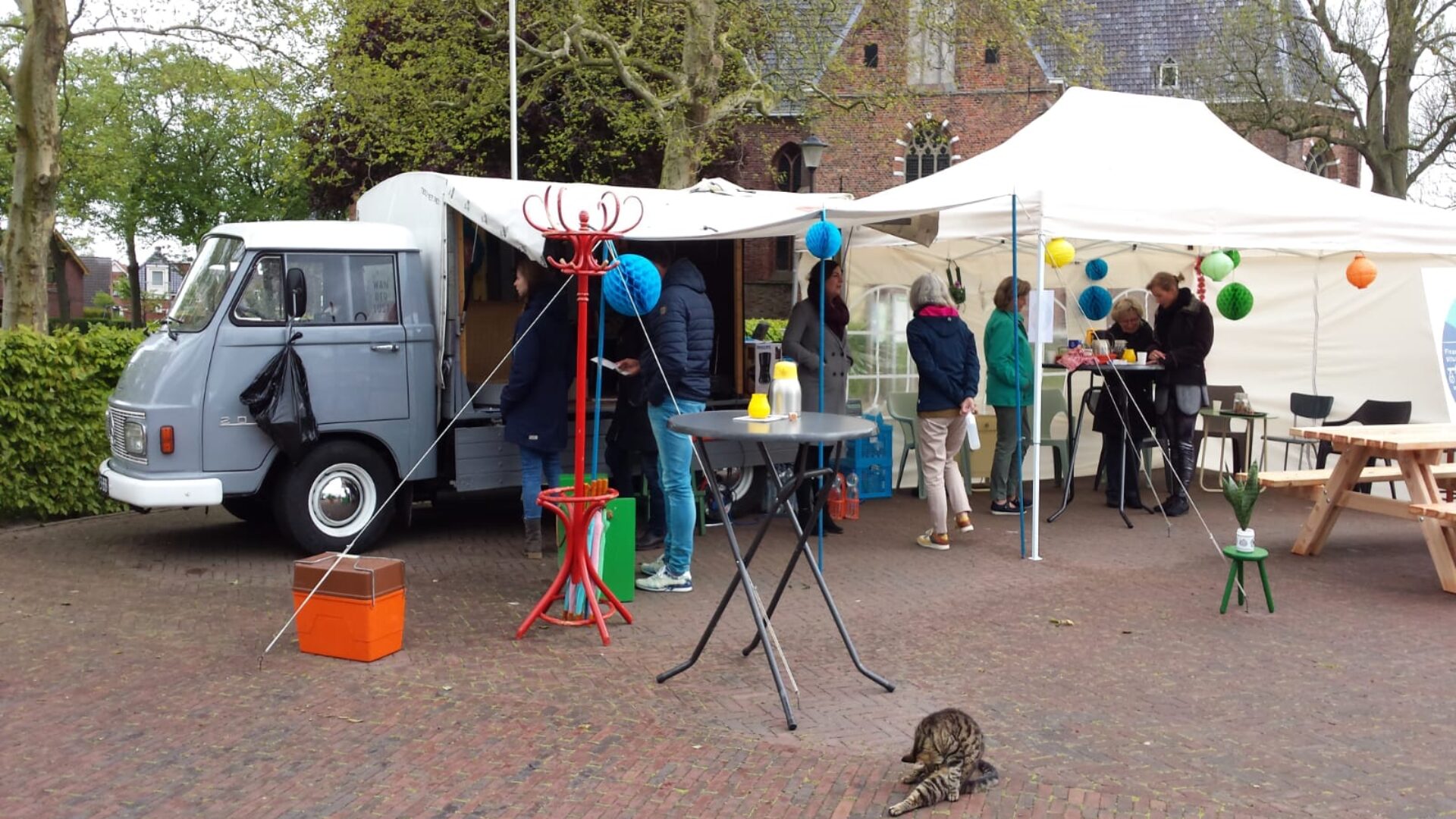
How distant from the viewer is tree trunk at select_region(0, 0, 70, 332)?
12438mm

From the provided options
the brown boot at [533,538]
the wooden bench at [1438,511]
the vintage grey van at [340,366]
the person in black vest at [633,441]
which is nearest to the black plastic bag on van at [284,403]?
the vintage grey van at [340,366]

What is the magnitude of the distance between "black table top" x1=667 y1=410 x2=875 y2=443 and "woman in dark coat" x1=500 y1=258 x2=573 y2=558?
212 cm

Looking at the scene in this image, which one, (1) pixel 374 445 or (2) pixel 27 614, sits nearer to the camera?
(2) pixel 27 614

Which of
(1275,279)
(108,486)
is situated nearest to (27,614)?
(108,486)

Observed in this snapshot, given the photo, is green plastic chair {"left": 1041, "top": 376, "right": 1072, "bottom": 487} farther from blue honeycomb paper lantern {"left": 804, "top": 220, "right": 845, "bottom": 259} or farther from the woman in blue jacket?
blue honeycomb paper lantern {"left": 804, "top": 220, "right": 845, "bottom": 259}

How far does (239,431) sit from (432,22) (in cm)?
1466

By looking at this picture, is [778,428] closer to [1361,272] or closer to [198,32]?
[1361,272]

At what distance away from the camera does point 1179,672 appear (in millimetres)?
5535

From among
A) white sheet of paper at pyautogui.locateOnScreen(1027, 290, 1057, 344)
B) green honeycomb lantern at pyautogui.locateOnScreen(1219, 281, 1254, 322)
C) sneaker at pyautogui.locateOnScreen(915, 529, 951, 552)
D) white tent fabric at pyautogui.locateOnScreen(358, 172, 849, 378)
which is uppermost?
white tent fabric at pyautogui.locateOnScreen(358, 172, 849, 378)

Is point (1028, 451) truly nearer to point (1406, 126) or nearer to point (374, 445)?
point (374, 445)

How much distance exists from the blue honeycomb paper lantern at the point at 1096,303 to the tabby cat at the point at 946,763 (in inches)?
328

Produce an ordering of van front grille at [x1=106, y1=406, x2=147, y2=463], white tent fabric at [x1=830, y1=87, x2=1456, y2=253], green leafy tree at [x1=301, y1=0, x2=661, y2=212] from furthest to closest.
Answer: green leafy tree at [x1=301, y1=0, x2=661, y2=212] < white tent fabric at [x1=830, y1=87, x2=1456, y2=253] < van front grille at [x1=106, y1=406, x2=147, y2=463]

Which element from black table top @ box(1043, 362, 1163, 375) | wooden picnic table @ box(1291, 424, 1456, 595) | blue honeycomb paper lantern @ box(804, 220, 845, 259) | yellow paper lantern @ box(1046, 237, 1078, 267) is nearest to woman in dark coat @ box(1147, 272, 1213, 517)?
black table top @ box(1043, 362, 1163, 375)

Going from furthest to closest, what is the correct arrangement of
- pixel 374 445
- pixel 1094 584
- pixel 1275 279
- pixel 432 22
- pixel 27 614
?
pixel 432 22, pixel 1275 279, pixel 374 445, pixel 1094 584, pixel 27 614
